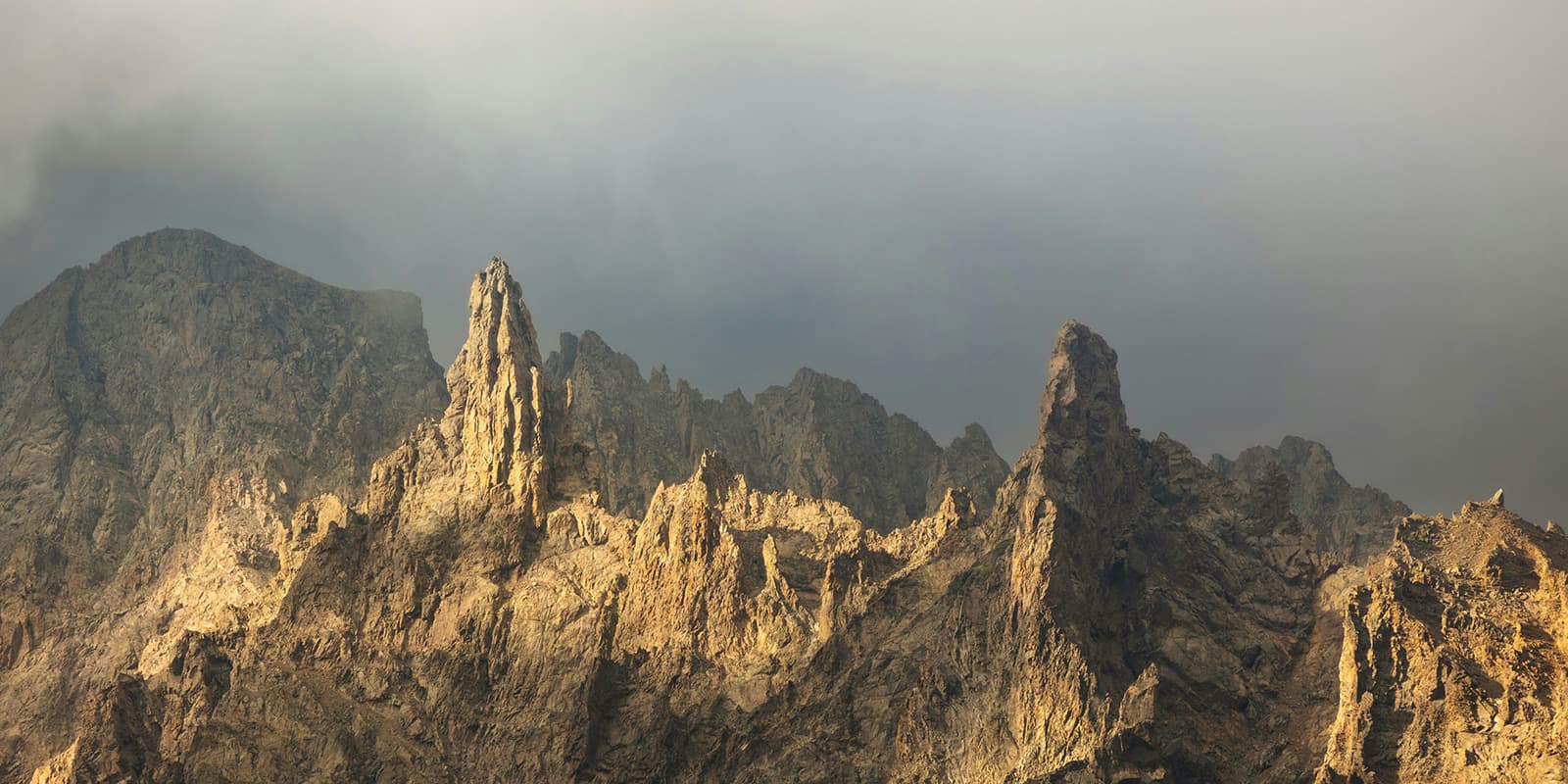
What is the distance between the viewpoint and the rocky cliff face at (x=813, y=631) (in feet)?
384

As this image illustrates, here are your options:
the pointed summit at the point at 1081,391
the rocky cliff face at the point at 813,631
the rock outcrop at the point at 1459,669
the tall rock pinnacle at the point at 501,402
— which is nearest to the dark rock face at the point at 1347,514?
the pointed summit at the point at 1081,391

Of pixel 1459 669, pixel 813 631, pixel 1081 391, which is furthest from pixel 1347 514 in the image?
pixel 1459 669

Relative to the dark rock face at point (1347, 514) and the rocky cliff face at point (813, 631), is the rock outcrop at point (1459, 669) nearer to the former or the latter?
the rocky cliff face at point (813, 631)

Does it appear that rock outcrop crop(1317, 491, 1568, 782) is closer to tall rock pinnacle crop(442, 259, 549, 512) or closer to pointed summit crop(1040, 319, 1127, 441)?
pointed summit crop(1040, 319, 1127, 441)

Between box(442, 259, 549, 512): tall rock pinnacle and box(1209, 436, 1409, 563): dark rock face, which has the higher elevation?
box(1209, 436, 1409, 563): dark rock face

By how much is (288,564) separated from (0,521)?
52747 mm

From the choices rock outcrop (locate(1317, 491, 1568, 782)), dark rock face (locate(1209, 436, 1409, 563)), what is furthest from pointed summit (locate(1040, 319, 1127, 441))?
dark rock face (locate(1209, 436, 1409, 563))

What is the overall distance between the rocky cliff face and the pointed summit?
0.87 feet

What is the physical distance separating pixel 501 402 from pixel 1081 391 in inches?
1876

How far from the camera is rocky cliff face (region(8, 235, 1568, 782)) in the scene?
117188 millimetres

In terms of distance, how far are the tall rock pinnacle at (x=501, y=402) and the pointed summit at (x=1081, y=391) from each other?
41.7m

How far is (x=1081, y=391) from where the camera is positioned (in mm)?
143875

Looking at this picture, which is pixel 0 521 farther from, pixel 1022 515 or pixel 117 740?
pixel 1022 515

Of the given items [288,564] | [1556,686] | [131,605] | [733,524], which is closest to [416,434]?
[288,564]
